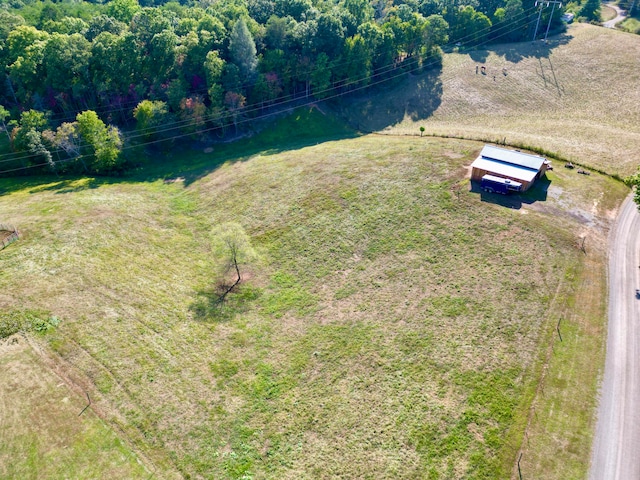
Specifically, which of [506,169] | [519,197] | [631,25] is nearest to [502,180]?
[506,169]

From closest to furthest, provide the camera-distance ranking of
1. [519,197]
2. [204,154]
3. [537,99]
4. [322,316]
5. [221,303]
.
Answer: [322,316] → [221,303] → [519,197] → [204,154] → [537,99]

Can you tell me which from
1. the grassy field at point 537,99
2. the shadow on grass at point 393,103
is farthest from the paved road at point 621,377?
the shadow on grass at point 393,103

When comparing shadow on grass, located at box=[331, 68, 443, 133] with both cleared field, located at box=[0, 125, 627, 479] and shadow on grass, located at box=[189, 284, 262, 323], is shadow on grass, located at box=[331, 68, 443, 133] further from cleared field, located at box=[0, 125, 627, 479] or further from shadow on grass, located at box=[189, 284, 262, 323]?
shadow on grass, located at box=[189, 284, 262, 323]

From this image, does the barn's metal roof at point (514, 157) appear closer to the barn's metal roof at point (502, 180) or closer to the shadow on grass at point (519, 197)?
the shadow on grass at point (519, 197)

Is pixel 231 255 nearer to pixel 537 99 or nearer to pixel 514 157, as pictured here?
pixel 514 157

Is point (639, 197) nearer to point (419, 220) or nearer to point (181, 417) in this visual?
point (419, 220)
